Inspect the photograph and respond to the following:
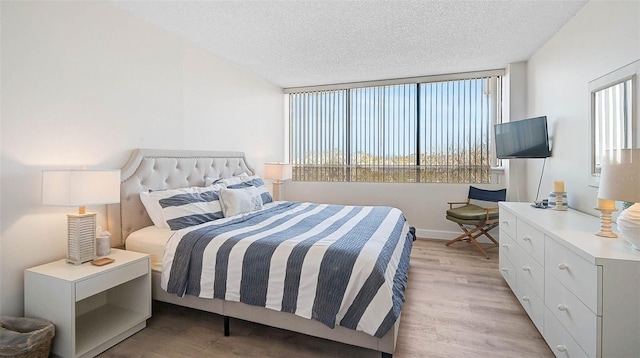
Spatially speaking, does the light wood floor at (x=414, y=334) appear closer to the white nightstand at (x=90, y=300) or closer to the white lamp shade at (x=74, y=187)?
the white nightstand at (x=90, y=300)

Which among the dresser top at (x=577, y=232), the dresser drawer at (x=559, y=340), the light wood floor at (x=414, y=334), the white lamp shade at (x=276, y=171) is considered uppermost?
the white lamp shade at (x=276, y=171)

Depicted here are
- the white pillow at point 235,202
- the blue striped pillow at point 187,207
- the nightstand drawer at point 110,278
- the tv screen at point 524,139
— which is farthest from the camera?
the tv screen at point 524,139

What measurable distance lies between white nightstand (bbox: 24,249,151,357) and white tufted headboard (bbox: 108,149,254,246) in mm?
379

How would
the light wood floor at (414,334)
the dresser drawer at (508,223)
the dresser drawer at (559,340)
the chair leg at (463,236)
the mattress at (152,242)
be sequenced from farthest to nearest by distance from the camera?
the chair leg at (463,236) → the dresser drawer at (508,223) → the mattress at (152,242) → the light wood floor at (414,334) → the dresser drawer at (559,340)

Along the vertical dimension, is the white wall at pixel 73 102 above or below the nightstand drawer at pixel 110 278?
above

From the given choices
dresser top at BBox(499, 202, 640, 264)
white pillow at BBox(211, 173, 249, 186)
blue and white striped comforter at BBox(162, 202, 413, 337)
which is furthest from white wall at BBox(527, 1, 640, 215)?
white pillow at BBox(211, 173, 249, 186)

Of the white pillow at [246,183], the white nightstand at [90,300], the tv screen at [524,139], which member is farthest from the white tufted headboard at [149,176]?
the tv screen at [524,139]

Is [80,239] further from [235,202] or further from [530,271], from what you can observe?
[530,271]

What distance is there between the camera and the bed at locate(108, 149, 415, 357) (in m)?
1.76

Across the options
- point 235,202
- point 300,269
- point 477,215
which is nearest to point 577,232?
point 300,269

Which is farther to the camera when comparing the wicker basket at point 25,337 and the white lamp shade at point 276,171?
the white lamp shade at point 276,171

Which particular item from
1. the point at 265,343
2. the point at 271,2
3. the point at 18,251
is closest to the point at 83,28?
the point at 271,2

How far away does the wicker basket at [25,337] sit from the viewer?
163 cm

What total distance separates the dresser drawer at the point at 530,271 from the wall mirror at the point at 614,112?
0.77m
